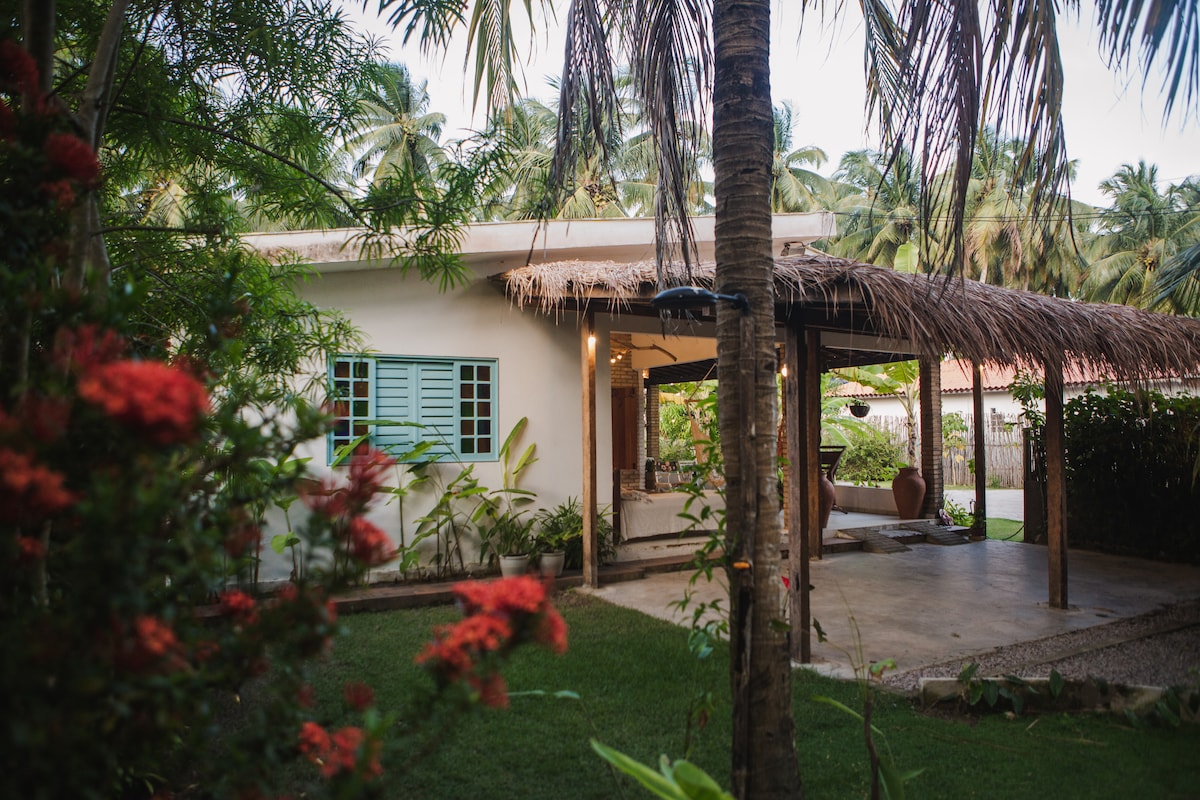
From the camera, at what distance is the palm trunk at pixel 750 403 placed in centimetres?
264

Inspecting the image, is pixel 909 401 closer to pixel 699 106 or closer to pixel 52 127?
pixel 699 106

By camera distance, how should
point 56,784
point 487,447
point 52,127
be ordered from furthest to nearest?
point 487,447 → point 52,127 → point 56,784

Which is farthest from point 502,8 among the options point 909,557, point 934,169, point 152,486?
point 909,557

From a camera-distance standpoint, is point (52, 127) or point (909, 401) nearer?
point (52, 127)

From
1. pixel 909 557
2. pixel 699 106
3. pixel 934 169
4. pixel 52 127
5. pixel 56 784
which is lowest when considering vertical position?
pixel 909 557

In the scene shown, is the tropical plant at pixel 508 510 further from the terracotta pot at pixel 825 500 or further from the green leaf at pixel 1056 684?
the green leaf at pixel 1056 684

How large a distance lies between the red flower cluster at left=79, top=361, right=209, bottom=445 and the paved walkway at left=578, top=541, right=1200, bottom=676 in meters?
4.63

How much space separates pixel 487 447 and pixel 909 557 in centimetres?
569

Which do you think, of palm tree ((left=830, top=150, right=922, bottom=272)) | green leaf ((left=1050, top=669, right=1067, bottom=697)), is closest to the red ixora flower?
green leaf ((left=1050, top=669, right=1067, bottom=697))

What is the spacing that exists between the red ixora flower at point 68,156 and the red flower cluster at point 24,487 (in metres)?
0.59

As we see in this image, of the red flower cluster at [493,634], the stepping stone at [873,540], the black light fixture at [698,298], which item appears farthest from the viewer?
the stepping stone at [873,540]

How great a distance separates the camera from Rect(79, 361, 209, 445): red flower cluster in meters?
0.90

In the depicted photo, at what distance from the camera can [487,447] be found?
8.13 metres

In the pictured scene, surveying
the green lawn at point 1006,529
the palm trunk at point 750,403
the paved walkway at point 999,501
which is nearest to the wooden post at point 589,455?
the palm trunk at point 750,403
